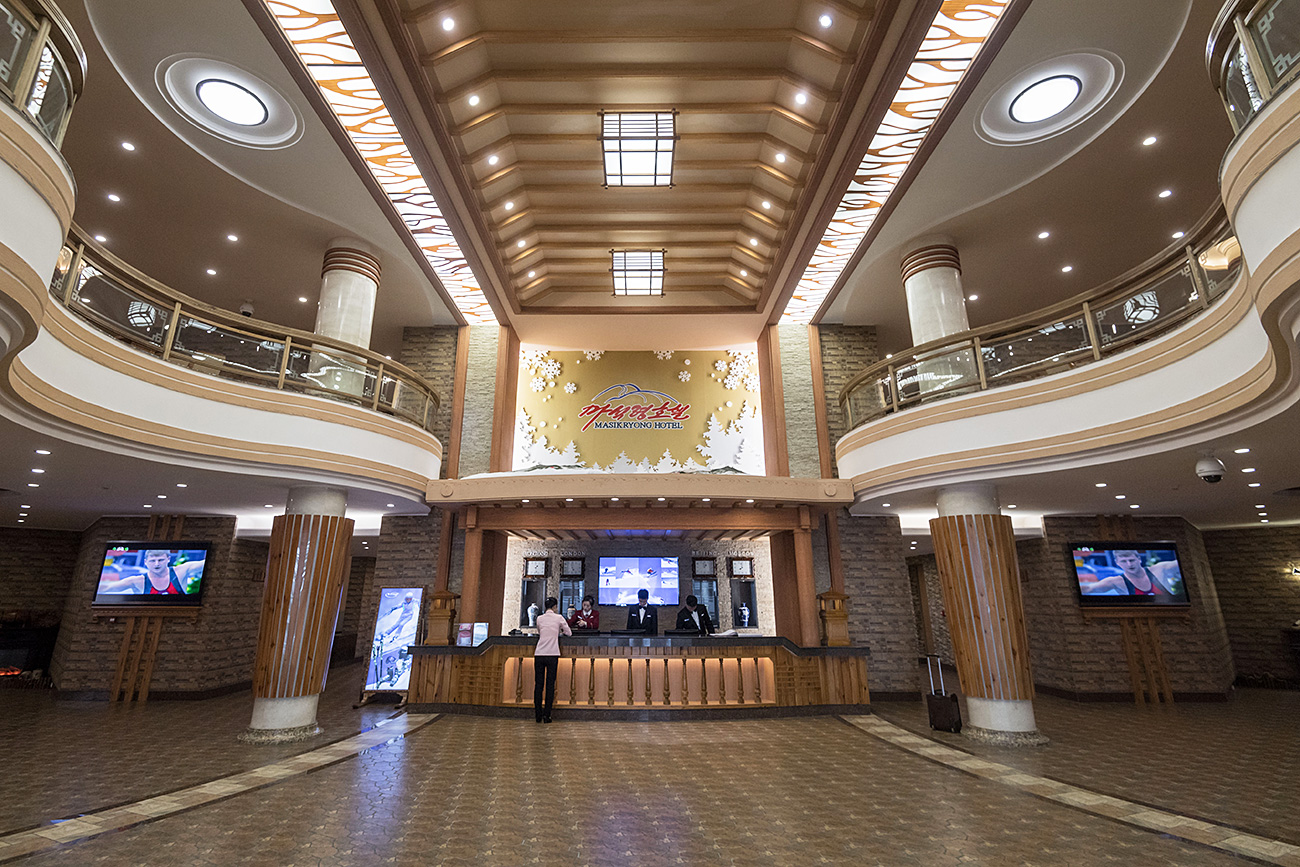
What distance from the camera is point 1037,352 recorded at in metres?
6.95

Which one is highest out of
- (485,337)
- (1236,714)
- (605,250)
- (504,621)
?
(605,250)

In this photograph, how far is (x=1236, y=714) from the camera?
28.4 ft

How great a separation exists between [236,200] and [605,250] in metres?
5.50

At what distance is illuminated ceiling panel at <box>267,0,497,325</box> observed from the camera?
233 inches

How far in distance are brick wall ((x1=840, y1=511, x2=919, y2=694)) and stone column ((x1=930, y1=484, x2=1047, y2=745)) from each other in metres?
2.72

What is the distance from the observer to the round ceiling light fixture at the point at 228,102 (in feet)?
21.0

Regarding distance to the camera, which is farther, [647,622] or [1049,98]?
[647,622]

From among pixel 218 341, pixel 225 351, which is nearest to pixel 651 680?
pixel 225 351

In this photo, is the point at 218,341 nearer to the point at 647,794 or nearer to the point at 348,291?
the point at 348,291

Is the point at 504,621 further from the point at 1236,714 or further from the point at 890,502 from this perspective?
the point at 1236,714

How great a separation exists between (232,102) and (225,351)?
108 inches

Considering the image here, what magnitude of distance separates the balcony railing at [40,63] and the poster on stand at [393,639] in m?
8.00

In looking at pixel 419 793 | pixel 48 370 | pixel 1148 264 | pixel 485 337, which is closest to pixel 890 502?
pixel 1148 264

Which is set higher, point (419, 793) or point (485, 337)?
point (485, 337)
